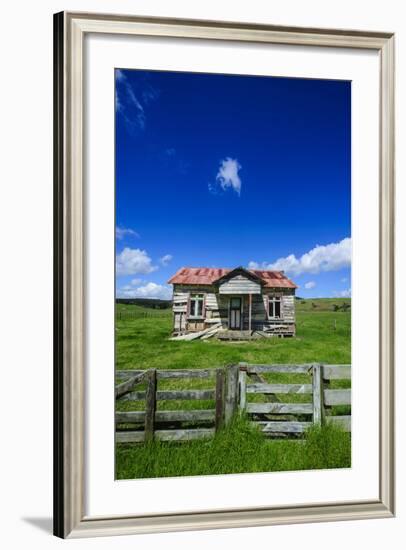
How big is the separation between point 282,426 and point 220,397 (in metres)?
0.30

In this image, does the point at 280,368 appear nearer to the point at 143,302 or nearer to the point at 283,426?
the point at 283,426

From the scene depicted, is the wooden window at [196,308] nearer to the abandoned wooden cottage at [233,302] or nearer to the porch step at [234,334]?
the abandoned wooden cottage at [233,302]

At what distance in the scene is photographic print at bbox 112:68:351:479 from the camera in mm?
2123

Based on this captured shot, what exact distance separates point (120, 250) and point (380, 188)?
112 cm

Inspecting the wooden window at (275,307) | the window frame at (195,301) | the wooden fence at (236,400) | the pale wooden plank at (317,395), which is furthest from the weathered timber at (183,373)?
the pale wooden plank at (317,395)

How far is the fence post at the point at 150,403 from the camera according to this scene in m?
2.16

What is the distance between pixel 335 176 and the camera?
2.29 m

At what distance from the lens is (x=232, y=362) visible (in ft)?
7.23

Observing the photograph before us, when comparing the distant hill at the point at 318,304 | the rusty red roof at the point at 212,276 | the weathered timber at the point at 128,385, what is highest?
the rusty red roof at the point at 212,276

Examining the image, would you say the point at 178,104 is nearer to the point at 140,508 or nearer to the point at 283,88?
the point at 283,88

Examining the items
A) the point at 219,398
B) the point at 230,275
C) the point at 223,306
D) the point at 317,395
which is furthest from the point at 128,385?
the point at 317,395

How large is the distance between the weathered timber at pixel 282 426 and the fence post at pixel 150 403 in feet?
1.43

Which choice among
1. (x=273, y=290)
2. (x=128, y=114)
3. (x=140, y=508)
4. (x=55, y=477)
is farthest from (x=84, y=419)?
(x=128, y=114)

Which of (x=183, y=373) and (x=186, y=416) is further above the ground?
(x=183, y=373)
